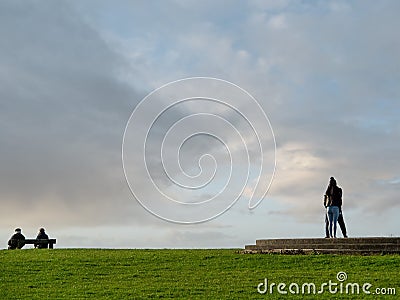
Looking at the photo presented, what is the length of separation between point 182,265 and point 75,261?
416cm

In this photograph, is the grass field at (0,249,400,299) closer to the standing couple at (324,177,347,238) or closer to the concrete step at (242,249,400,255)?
the concrete step at (242,249,400,255)

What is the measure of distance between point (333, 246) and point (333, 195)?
304 centimetres

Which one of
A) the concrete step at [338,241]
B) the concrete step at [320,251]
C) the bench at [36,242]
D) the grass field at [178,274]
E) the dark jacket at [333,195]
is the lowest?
the grass field at [178,274]

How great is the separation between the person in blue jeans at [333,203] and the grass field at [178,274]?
4.34m

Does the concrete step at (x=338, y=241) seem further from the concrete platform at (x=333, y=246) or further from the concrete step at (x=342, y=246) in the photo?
the concrete step at (x=342, y=246)

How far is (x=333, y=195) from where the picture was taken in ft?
105

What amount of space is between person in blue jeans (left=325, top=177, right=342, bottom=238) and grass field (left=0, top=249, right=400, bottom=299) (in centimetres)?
434

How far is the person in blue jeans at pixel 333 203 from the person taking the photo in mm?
32125

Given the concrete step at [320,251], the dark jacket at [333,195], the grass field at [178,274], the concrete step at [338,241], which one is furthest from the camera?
the dark jacket at [333,195]

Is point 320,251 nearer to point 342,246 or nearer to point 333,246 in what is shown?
point 333,246

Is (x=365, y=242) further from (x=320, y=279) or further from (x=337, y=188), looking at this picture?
(x=320, y=279)

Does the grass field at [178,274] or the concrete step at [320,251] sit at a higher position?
the concrete step at [320,251]

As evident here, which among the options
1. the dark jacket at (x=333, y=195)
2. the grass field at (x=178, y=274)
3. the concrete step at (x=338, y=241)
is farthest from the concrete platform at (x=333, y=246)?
the dark jacket at (x=333, y=195)

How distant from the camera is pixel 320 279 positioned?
74.9 ft
